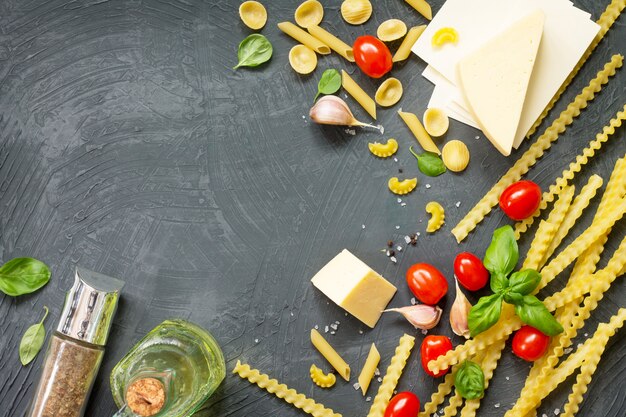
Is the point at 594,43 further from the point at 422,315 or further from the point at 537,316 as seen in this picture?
the point at 422,315

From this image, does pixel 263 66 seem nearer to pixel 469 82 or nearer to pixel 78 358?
pixel 469 82

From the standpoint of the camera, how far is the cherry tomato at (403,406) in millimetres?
3104

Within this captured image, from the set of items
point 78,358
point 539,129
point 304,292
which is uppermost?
point 539,129

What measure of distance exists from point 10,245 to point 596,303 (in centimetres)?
245

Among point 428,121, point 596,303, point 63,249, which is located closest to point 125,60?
point 63,249

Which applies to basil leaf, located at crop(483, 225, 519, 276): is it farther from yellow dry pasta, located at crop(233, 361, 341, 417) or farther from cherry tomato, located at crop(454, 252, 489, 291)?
yellow dry pasta, located at crop(233, 361, 341, 417)

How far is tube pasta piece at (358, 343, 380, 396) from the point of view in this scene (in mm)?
3191

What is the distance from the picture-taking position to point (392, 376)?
315 centimetres

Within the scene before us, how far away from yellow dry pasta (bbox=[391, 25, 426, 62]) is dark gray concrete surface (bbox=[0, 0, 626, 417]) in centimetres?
5

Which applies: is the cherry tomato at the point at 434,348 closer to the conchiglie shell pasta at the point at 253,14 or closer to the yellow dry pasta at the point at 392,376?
the yellow dry pasta at the point at 392,376

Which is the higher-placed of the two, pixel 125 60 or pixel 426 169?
pixel 426 169

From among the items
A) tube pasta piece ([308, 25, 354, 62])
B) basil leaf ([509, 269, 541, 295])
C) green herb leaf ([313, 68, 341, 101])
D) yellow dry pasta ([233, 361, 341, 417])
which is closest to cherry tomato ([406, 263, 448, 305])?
basil leaf ([509, 269, 541, 295])

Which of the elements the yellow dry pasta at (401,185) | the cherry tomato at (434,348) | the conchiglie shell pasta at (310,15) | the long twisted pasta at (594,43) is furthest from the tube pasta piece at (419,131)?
the cherry tomato at (434,348)

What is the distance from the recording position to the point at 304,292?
10.8 feet
